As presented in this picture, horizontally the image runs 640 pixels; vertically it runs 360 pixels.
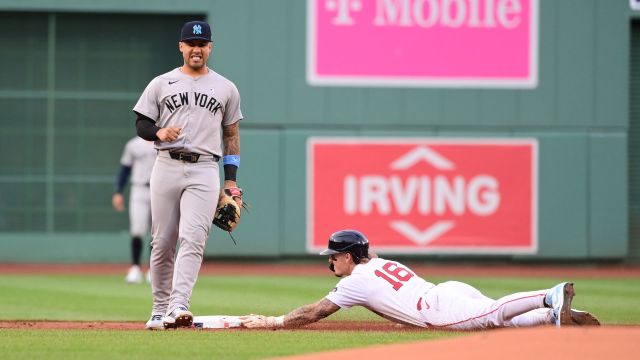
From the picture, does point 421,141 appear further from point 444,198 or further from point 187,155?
point 187,155

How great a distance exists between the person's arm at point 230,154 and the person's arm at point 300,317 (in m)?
0.94

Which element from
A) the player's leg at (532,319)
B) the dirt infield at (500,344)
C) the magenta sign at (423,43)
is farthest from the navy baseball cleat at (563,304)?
the magenta sign at (423,43)

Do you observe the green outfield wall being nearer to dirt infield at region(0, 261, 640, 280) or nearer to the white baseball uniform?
dirt infield at region(0, 261, 640, 280)

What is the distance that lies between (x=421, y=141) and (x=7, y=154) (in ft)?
19.2

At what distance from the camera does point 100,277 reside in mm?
15500

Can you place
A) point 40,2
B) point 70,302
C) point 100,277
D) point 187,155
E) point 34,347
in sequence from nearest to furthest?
point 34,347, point 187,155, point 70,302, point 100,277, point 40,2

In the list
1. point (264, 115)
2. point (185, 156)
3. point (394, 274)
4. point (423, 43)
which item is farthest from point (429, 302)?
point (423, 43)

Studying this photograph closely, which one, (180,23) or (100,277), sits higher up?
(180,23)

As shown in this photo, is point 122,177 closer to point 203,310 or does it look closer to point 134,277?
point 134,277

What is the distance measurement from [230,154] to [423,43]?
9.55 meters

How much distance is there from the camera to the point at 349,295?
317 inches

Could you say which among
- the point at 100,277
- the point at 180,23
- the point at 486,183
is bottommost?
the point at 100,277

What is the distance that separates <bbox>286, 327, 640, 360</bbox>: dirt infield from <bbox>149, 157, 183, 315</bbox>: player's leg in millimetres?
1916

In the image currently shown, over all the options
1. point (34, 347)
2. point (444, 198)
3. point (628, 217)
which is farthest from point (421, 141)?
point (34, 347)
